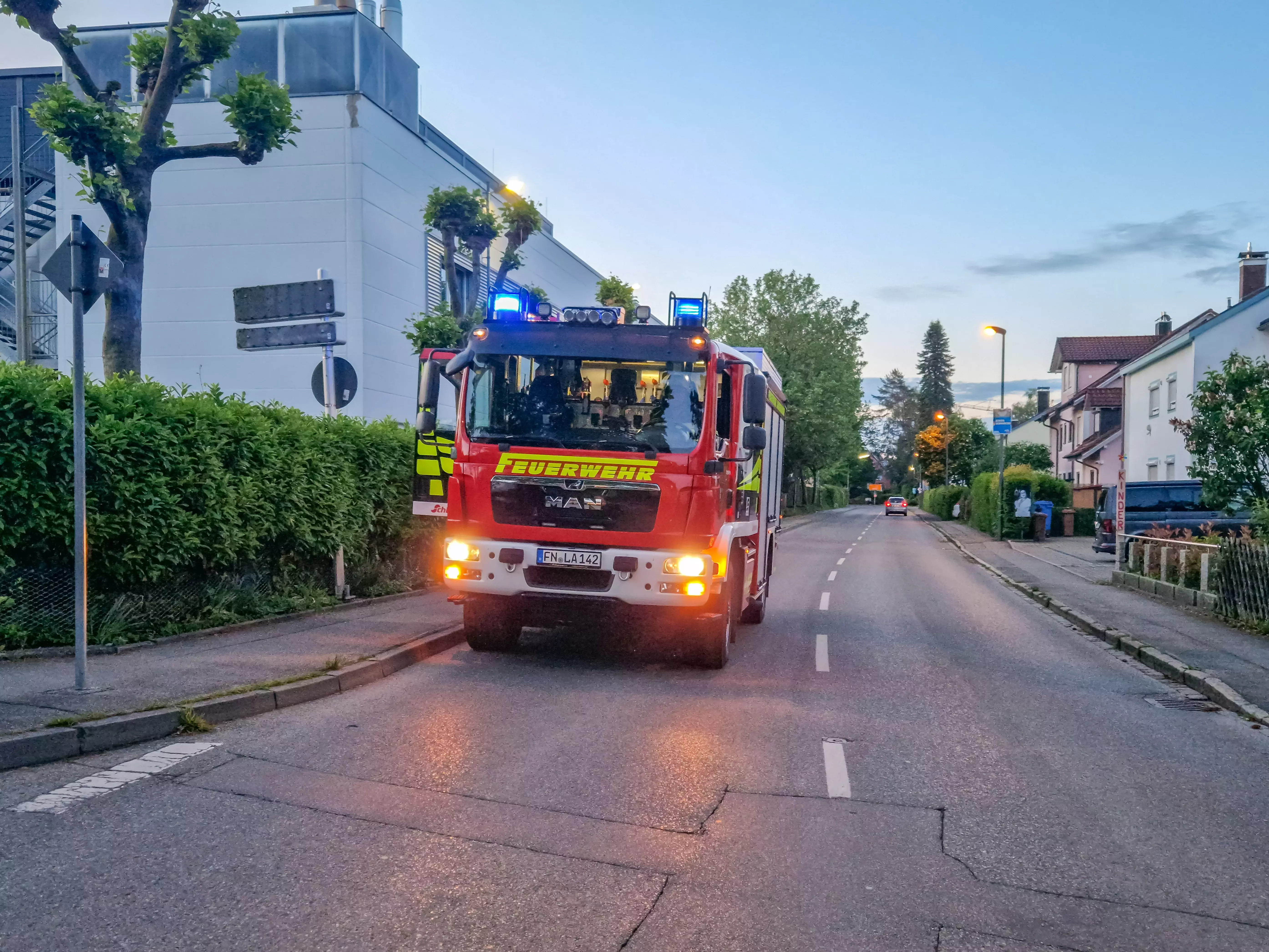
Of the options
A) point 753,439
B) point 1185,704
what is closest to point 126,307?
point 753,439

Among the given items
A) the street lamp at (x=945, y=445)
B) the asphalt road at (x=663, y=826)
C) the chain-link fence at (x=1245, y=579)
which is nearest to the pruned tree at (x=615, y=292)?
the chain-link fence at (x=1245, y=579)

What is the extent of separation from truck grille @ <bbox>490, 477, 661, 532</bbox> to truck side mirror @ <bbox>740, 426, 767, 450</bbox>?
107 cm

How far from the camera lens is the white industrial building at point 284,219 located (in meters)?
22.5

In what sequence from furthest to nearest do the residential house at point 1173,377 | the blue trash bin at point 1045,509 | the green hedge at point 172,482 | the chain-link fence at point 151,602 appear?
the blue trash bin at point 1045,509, the residential house at point 1173,377, the chain-link fence at point 151,602, the green hedge at point 172,482

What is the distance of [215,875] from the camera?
4121 millimetres

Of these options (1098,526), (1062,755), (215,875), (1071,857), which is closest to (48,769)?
(215,875)

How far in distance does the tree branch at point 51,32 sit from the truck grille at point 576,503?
7744mm

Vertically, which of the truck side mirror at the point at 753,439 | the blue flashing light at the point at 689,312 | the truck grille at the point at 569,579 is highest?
→ the blue flashing light at the point at 689,312

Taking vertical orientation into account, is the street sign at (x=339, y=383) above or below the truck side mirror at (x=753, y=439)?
above

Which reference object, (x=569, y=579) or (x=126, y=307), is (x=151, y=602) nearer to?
(x=569, y=579)

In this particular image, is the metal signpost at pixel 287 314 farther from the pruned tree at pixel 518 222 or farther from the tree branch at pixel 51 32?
the pruned tree at pixel 518 222

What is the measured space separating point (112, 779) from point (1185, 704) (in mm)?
8113

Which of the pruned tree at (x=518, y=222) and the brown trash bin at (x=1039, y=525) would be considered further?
the brown trash bin at (x=1039, y=525)

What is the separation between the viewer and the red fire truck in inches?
345
